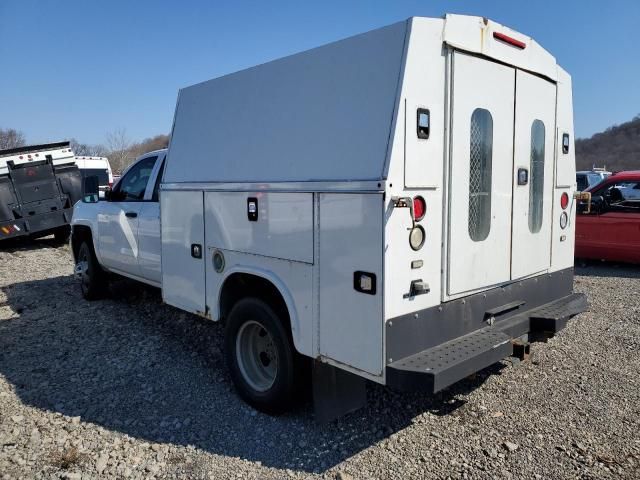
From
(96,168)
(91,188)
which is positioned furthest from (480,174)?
(96,168)

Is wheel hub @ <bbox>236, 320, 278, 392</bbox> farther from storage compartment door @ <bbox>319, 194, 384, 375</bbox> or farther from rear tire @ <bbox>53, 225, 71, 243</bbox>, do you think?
rear tire @ <bbox>53, 225, 71, 243</bbox>

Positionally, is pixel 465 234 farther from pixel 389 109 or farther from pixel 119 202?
pixel 119 202

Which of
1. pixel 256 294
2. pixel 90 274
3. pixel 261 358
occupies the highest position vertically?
pixel 256 294

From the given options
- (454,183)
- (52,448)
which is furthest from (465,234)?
(52,448)

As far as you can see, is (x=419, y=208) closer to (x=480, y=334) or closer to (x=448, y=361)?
(x=448, y=361)

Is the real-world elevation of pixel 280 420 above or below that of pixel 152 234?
below

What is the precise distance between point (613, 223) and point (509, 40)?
7.02 metres

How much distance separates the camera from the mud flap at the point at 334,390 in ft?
11.7

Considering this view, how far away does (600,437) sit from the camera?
363cm

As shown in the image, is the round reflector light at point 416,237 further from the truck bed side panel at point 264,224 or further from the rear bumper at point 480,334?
the truck bed side panel at point 264,224

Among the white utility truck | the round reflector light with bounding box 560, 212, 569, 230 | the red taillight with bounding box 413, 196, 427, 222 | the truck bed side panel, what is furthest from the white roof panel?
the round reflector light with bounding box 560, 212, 569, 230

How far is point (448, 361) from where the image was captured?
3.12m

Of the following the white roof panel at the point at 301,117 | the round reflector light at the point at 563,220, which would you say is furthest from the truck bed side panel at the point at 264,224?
the round reflector light at the point at 563,220

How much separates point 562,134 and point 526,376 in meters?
2.14
